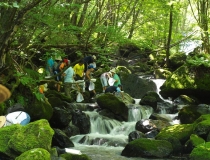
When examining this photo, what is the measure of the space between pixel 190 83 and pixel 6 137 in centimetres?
1096

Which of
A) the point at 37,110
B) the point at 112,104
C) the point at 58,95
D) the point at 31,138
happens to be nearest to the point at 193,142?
the point at 112,104

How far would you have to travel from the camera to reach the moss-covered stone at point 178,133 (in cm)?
954

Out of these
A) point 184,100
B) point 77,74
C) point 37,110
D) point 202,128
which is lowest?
point 202,128

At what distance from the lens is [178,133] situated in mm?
9742

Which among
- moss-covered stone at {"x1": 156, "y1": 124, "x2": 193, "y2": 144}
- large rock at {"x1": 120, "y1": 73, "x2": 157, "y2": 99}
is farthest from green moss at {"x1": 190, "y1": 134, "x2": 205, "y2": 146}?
large rock at {"x1": 120, "y1": 73, "x2": 157, "y2": 99}

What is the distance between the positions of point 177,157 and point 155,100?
5547 mm

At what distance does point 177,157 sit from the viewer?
8.70 m

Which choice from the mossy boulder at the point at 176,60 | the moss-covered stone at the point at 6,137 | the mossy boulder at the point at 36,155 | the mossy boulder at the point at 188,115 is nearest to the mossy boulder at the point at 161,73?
the mossy boulder at the point at 176,60

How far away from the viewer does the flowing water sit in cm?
879

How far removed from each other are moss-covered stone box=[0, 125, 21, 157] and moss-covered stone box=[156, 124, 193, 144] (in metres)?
4.73

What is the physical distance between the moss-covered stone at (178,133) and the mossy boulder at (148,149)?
25.1 inches

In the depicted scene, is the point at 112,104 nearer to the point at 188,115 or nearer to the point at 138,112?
the point at 138,112

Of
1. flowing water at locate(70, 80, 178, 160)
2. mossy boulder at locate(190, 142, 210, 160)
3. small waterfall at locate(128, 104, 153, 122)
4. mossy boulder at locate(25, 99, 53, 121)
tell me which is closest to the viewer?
mossy boulder at locate(190, 142, 210, 160)

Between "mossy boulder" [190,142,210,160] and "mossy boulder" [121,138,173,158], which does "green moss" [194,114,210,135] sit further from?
"mossy boulder" [190,142,210,160]
